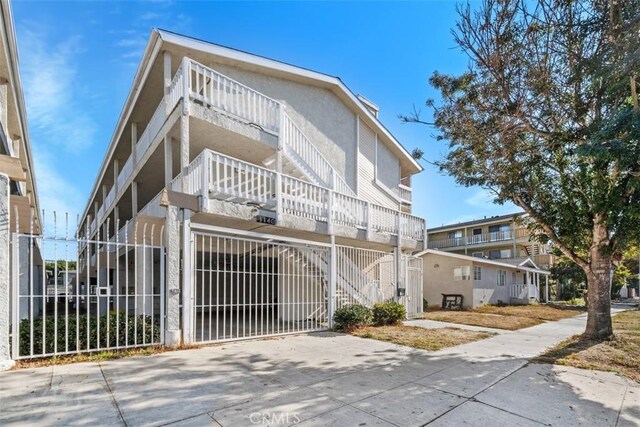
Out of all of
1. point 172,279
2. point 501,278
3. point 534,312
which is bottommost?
point 534,312

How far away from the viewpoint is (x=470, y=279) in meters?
21.4

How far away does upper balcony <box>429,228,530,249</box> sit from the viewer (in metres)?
34.3

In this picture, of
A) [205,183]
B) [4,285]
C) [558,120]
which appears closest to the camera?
[4,285]

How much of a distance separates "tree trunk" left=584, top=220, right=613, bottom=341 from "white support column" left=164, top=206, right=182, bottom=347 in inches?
388

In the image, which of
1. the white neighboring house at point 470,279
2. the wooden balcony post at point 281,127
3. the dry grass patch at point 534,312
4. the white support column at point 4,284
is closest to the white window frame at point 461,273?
the white neighboring house at point 470,279

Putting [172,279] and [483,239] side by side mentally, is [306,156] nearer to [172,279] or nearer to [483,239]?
[172,279]

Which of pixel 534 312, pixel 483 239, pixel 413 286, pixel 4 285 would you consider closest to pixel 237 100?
pixel 4 285

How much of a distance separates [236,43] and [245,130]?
4.15m

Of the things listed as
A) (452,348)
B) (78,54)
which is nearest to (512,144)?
(452,348)

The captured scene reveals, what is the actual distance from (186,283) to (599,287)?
991 centimetres

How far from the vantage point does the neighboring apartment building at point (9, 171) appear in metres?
5.80

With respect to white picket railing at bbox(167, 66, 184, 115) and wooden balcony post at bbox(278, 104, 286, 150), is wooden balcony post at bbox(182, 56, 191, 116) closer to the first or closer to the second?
white picket railing at bbox(167, 66, 184, 115)

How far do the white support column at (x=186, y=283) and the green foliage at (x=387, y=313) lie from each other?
6072 mm

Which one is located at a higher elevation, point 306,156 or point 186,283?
point 306,156
